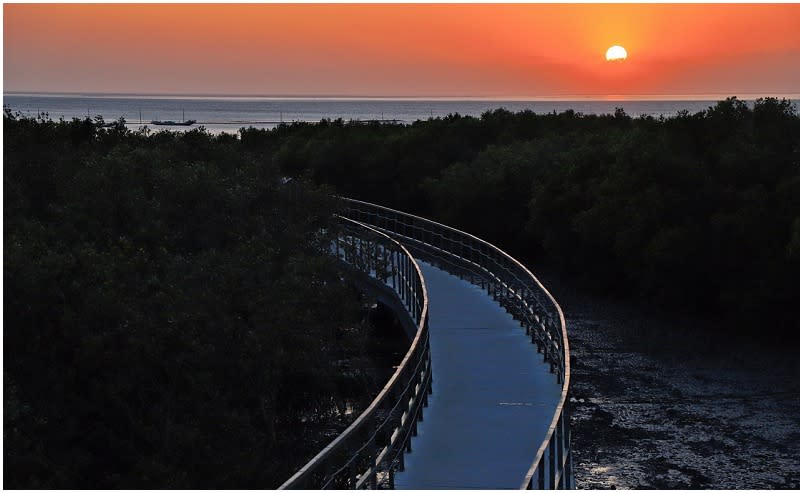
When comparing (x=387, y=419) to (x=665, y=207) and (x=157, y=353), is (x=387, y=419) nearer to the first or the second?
(x=157, y=353)

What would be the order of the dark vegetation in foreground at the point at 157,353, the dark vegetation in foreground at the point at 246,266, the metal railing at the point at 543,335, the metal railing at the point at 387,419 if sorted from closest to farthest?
the metal railing at the point at 387,419, the metal railing at the point at 543,335, the dark vegetation in foreground at the point at 157,353, the dark vegetation in foreground at the point at 246,266

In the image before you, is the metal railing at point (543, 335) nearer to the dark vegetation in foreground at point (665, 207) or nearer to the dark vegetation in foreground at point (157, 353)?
the dark vegetation in foreground at point (157, 353)

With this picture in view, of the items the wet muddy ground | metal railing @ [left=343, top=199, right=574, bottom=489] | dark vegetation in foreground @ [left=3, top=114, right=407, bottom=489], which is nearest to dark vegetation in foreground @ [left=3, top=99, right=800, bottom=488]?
dark vegetation in foreground @ [left=3, top=114, right=407, bottom=489]

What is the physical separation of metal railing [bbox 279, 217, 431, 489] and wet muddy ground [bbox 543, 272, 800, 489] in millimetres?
4302

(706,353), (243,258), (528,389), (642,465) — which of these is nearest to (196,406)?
(243,258)

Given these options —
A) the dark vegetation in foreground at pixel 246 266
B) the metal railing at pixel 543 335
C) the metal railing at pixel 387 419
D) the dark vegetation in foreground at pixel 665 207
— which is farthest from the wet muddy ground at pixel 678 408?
the metal railing at pixel 387 419

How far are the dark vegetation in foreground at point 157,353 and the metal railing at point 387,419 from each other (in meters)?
1.43

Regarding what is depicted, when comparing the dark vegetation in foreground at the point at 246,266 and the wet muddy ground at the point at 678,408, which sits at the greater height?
the dark vegetation in foreground at the point at 246,266

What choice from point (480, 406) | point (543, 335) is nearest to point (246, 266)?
point (543, 335)

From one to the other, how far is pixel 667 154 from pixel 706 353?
8101 millimetres

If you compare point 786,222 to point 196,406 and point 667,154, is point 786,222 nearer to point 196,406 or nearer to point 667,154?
point 667,154

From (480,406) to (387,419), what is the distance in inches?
156

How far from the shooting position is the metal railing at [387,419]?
9.95 meters

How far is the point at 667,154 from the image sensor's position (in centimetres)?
3472
